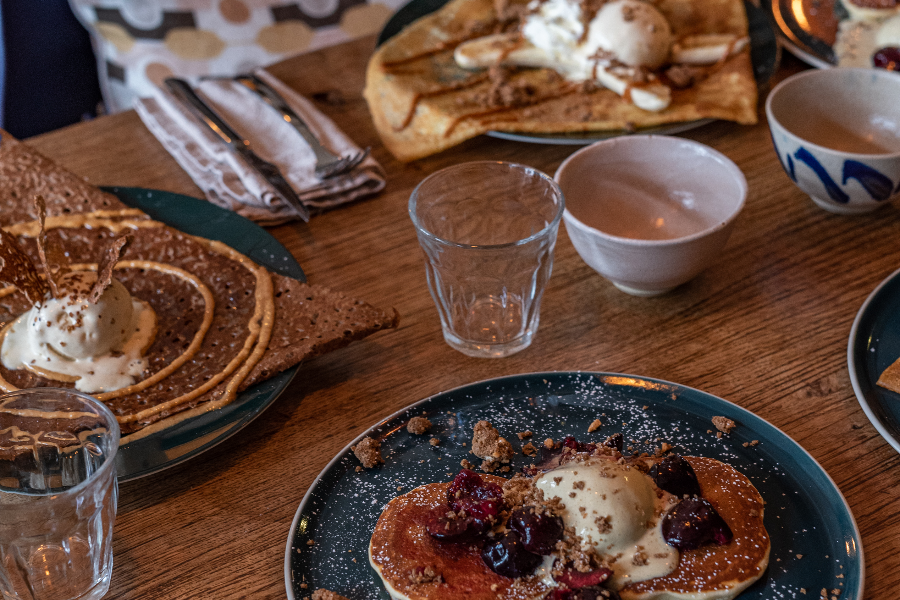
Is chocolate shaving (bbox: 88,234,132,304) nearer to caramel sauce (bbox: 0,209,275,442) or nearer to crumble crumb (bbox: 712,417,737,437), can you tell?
caramel sauce (bbox: 0,209,275,442)

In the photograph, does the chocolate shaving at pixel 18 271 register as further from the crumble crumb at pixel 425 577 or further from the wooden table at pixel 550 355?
the crumble crumb at pixel 425 577

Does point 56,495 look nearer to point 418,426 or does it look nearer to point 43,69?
point 418,426

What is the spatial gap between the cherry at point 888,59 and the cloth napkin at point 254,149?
3.05ft

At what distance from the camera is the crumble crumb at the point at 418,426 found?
2.84 feet

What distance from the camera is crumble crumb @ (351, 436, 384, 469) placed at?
83 centimetres

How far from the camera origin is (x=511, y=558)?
0.70 metres

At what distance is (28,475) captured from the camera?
0.80 m

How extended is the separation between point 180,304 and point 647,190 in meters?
0.68

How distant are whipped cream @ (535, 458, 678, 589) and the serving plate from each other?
692 mm

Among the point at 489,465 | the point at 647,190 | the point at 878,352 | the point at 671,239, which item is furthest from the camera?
the point at 647,190

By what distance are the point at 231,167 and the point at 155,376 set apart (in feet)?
1.63

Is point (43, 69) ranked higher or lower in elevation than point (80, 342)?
lower

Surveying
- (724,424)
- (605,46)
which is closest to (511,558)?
(724,424)

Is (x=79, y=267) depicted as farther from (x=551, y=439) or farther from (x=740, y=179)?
(x=740, y=179)
